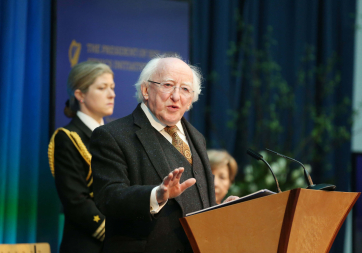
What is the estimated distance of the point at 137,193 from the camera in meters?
1.60

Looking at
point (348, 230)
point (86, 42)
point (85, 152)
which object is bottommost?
point (348, 230)

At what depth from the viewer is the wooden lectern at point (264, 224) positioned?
1.50m

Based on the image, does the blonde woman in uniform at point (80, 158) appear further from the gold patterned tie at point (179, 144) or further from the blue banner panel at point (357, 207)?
the blue banner panel at point (357, 207)

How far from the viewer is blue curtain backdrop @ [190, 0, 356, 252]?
4.55 metres

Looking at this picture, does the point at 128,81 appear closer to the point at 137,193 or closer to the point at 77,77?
the point at 77,77

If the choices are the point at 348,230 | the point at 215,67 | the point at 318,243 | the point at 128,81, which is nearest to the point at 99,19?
the point at 128,81

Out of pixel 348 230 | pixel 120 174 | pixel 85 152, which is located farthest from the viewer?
pixel 348 230

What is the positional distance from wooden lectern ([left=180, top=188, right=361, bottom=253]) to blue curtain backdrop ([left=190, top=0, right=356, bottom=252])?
9.28ft

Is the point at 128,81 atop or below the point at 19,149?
atop

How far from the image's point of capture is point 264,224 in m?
1.52

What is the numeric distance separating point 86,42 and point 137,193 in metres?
2.03

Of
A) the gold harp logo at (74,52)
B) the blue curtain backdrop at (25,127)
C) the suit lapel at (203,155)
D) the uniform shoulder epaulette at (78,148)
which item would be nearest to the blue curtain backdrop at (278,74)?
the gold harp logo at (74,52)

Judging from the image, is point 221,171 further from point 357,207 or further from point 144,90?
point 357,207

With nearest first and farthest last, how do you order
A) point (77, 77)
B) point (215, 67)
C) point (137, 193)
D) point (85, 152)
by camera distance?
point (137, 193) → point (85, 152) → point (77, 77) → point (215, 67)
